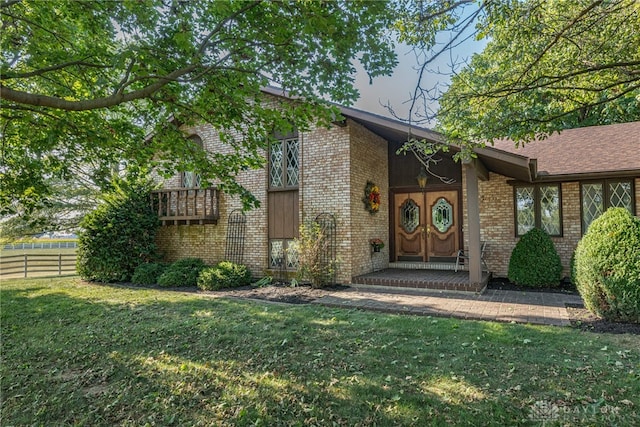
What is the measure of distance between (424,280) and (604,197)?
503 centimetres

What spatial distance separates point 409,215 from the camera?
424 inches

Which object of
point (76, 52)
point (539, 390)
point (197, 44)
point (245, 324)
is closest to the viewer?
point (539, 390)

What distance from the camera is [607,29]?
434 cm

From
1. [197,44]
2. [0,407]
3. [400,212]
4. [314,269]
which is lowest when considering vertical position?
[0,407]

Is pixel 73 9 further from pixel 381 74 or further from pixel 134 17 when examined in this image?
pixel 381 74

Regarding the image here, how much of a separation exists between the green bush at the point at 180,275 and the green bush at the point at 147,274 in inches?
18.1

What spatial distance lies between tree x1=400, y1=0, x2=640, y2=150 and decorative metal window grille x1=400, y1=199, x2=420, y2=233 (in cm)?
592

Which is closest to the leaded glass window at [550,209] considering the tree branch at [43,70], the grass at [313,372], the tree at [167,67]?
the grass at [313,372]

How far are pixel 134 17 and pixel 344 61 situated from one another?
2673 mm

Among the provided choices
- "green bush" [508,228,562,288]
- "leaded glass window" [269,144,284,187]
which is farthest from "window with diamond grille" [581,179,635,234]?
"leaded glass window" [269,144,284,187]

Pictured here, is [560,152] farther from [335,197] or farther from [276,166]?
[276,166]

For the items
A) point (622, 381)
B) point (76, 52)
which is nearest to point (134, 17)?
point (76, 52)

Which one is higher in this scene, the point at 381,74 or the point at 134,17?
the point at 134,17

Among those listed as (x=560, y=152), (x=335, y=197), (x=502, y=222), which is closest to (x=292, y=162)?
(x=335, y=197)
